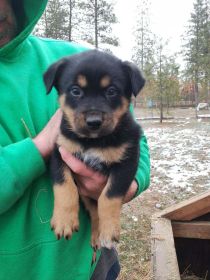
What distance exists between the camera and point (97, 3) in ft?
80.0

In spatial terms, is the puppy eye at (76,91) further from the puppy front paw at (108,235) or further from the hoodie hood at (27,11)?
the puppy front paw at (108,235)

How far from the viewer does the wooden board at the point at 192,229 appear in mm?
3514

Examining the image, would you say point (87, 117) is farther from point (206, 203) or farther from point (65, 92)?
point (206, 203)

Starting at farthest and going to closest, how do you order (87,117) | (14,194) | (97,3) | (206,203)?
(97,3) → (206,203) → (87,117) → (14,194)

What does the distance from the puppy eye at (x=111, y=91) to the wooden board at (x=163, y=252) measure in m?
1.21

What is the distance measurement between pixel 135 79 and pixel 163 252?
4.34 feet

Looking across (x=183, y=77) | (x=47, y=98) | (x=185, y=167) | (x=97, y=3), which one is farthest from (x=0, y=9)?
(x=183, y=77)


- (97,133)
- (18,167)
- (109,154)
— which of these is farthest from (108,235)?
(18,167)

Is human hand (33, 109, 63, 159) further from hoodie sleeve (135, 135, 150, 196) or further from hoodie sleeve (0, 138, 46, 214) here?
hoodie sleeve (135, 135, 150, 196)

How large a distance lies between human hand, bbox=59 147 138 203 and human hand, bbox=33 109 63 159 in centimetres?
11

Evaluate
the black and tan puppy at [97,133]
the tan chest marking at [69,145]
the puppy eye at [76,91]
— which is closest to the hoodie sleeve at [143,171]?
the black and tan puppy at [97,133]

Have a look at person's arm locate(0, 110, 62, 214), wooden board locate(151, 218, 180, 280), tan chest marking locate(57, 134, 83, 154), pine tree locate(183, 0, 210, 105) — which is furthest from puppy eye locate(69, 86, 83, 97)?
pine tree locate(183, 0, 210, 105)

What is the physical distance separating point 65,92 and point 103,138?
33 centimetres

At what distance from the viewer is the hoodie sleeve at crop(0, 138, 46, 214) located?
5.85 feet
